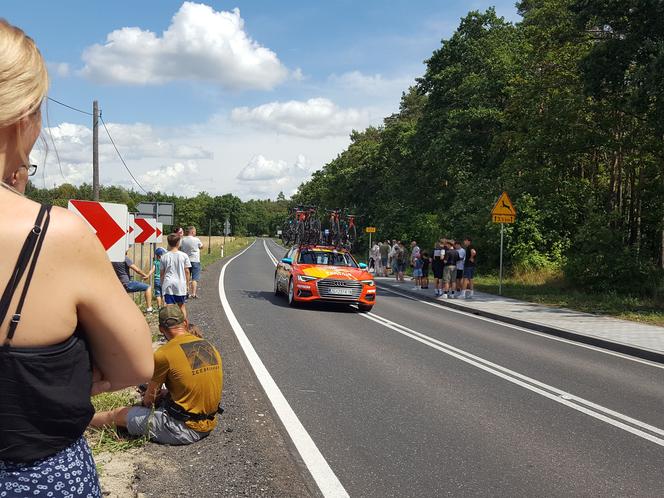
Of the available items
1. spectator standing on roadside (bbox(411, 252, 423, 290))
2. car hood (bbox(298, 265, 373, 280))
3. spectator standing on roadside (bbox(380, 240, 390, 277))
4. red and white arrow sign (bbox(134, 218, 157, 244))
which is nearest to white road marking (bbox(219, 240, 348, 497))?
car hood (bbox(298, 265, 373, 280))

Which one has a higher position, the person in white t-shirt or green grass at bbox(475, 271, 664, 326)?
the person in white t-shirt

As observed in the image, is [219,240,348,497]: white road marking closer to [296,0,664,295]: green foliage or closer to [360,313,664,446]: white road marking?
[360,313,664,446]: white road marking

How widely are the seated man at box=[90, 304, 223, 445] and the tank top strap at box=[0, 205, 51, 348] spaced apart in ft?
11.7

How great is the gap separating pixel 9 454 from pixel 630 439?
535 centimetres

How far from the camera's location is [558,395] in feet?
22.2

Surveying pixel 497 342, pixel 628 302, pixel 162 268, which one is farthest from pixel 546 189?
pixel 162 268

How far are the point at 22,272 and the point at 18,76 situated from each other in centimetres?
44

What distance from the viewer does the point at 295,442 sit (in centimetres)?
491

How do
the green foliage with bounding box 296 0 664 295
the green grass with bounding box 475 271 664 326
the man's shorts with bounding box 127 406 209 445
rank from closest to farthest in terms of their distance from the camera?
the man's shorts with bounding box 127 406 209 445 → the green grass with bounding box 475 271 664 326 → the green foliage with bounding box 296 0 664 295

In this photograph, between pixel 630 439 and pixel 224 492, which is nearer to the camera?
pixel 224 492

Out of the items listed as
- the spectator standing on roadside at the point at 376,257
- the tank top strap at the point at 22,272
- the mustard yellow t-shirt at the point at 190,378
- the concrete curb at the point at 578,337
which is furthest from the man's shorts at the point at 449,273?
the tank top strap at the point at 22,272

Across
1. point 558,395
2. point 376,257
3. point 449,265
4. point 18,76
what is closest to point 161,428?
point 18,76

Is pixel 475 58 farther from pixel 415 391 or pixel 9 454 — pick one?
pixel 9 454

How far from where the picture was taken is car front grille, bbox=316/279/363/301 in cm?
1412
